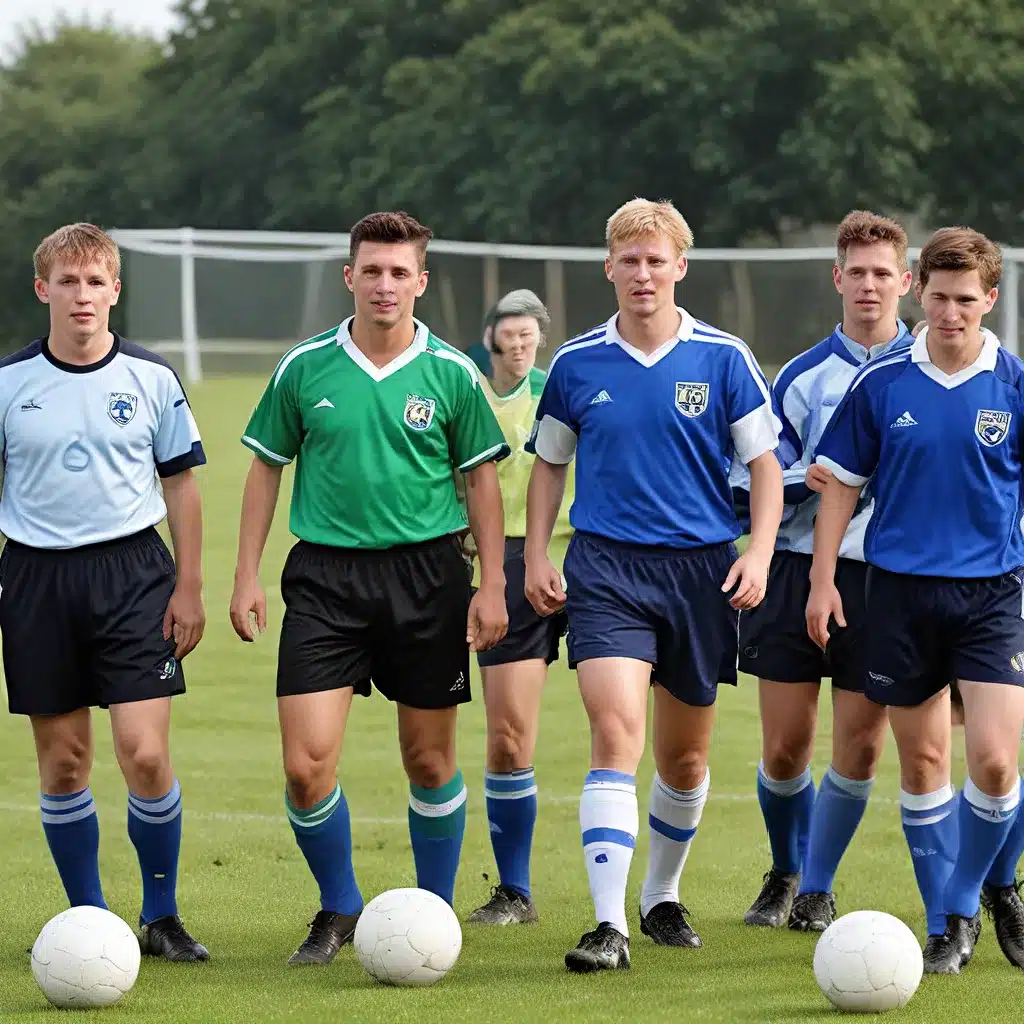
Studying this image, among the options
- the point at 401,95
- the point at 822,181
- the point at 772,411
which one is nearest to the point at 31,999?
the point at 772,411

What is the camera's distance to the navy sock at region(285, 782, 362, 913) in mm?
6516

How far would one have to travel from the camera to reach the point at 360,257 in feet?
21.3

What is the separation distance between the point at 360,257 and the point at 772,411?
1.37 meters

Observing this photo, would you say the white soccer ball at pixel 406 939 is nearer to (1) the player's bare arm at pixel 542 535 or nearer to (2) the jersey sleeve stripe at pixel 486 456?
(1) the player's bare arm at pixel 542 535

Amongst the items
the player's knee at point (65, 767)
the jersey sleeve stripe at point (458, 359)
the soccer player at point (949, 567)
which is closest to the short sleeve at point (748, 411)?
the soccer player at point (949, 567)

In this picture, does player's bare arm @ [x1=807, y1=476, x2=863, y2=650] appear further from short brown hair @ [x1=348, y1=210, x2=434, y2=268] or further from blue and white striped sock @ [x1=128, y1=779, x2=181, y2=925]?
blue and white striped sock @ [x1=128, y1=779, x2=181, y2=925]

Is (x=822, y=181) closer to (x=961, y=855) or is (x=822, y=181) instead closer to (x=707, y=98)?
(x=707, y=98)

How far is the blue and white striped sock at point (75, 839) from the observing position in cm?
662

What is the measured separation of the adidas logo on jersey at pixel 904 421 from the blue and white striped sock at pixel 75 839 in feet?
9.08

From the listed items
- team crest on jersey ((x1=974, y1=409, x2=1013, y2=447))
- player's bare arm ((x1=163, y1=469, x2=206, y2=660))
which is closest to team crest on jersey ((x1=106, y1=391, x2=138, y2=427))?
player's bare arm ((x1=163, y1=469, x2=206, y2=660))

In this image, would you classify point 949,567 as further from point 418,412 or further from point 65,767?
point 65,767

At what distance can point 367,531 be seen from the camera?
21.1 feet

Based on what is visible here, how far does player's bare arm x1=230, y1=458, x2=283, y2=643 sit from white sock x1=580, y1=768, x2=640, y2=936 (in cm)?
116

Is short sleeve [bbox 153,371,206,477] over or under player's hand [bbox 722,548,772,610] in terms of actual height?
over
